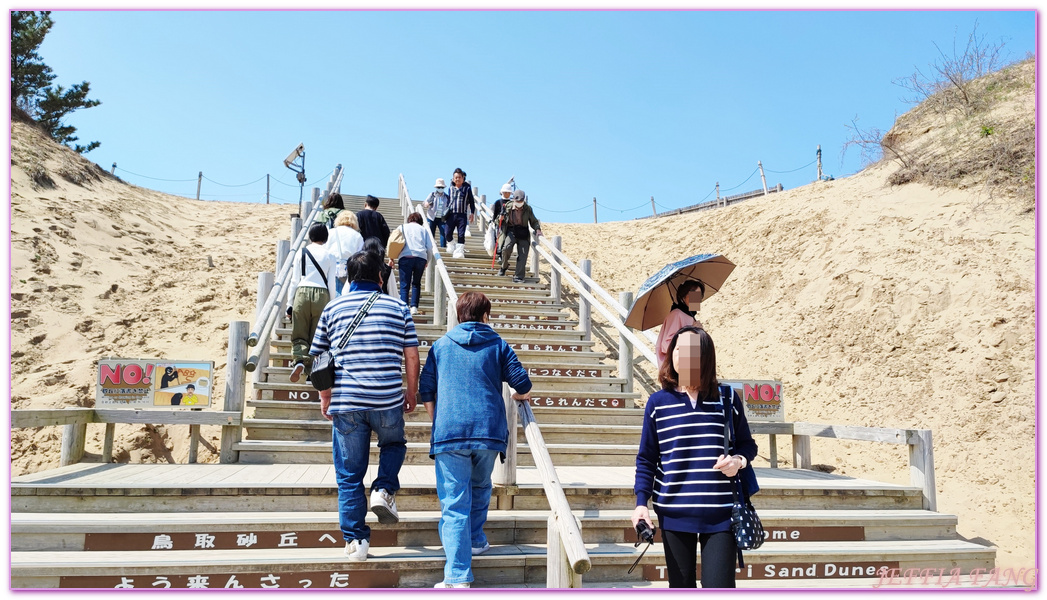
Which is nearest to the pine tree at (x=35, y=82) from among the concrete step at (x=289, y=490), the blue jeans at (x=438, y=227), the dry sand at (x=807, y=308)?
the dry sand at (x=807, y=308)

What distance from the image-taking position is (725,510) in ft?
8.25

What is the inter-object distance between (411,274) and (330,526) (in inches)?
181

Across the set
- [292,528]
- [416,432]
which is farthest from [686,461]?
[416,432]

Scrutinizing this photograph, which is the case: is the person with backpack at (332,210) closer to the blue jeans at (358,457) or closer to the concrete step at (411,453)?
the concrete step at (411,453)

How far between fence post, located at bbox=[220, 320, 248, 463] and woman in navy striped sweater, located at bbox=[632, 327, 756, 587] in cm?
375

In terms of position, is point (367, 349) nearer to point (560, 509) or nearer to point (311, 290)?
point (560, 509)

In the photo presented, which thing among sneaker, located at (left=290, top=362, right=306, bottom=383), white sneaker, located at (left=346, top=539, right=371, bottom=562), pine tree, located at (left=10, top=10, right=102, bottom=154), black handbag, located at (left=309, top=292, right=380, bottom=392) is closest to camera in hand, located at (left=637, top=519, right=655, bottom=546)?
white sneaker, located at (left=346, top=539, right=371, bottom=562)

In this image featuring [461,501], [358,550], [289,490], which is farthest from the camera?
[289,490]

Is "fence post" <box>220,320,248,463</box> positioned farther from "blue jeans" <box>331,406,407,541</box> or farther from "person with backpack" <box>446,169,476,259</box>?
"person with backpack" <box>446,169,476,259</box>

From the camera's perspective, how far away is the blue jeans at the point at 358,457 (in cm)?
354

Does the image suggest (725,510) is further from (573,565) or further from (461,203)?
(461,203)

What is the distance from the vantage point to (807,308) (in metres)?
10.2

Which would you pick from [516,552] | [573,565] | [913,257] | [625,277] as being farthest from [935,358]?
[573,565]

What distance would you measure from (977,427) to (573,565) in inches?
271
